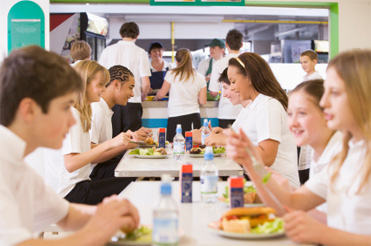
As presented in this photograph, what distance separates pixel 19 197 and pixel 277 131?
6.54 feet

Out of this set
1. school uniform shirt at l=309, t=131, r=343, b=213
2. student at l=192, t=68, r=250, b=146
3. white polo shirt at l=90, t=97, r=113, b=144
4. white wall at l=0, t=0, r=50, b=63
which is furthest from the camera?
white wall at l=0, t=0, r=50, b=63

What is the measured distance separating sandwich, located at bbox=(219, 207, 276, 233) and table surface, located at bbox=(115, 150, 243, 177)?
1.28 meters

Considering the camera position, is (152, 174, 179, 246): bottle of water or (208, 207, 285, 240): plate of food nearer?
(152, 174, 179, 246): bottle of water

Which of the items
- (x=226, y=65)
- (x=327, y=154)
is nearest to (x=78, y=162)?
(x=327, y=154)

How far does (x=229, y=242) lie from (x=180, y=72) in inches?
179

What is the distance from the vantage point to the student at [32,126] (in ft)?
4.17

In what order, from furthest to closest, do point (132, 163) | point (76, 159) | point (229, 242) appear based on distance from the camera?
point (132, 163) < point (76, 159) < point (229, 242)

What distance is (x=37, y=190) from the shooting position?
1483mm

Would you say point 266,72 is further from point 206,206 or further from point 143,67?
point 143,67

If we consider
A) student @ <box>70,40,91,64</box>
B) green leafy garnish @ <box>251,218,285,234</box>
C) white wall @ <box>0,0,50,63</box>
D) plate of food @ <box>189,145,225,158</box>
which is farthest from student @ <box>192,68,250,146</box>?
white wall @ <box>0,0,50,63</box>

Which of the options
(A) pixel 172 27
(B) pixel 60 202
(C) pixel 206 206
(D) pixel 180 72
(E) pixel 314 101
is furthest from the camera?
(A) pixel 172 27

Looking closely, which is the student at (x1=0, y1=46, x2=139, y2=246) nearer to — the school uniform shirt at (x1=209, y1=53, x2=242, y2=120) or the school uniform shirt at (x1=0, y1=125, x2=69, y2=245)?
the school uniform shirt at (x1=0, y1=125, x2=69, y2=245)

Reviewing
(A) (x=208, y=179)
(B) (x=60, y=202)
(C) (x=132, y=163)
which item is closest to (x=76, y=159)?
(C) (x=132, y=163)

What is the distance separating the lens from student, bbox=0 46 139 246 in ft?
4.17
